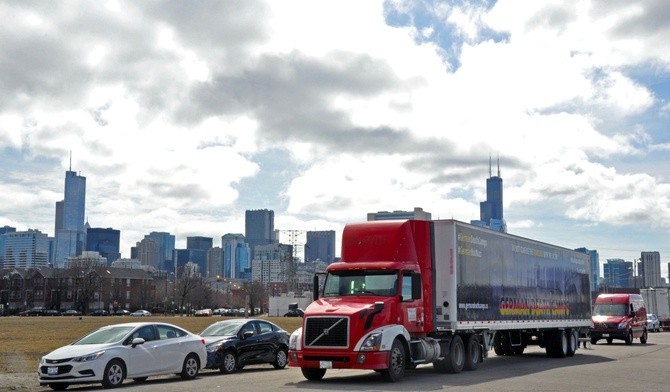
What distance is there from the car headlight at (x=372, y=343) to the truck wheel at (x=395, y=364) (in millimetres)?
520

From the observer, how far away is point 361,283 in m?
19.6

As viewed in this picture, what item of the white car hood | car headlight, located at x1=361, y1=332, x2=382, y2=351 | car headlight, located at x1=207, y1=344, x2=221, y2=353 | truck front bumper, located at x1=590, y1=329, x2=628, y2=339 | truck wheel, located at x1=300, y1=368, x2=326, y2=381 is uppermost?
car headlight, located at x1=361, y1=332, x2=382, y2=351

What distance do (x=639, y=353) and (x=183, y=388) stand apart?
2097cm

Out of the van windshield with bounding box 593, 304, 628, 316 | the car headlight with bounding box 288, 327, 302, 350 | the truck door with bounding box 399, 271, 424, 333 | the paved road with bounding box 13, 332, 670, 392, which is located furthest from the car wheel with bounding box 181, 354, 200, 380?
the van windshield with bounding box 593, 304, 628, 316

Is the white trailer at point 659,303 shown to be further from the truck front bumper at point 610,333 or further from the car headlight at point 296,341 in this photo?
the car headlight at point 296,341

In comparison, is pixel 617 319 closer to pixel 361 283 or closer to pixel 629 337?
pixel 629 337

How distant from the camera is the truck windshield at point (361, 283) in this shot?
19.3 metres

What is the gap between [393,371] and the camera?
18.6m

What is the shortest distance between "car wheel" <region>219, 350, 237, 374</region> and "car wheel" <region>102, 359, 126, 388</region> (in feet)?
14.2

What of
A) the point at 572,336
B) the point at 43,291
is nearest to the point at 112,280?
the point at 43,291

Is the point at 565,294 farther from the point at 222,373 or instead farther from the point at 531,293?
the point at 222,373

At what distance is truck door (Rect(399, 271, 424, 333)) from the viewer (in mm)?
19391

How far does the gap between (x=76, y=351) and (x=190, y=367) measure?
11.0ft

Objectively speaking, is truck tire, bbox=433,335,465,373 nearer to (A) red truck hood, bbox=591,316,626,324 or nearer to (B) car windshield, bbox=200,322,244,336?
(B) car windshield, bbox=200,322,244,336
